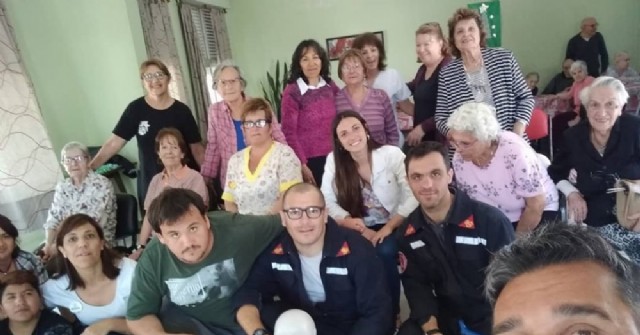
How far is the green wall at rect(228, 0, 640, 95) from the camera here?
636cm

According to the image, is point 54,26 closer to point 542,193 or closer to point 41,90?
point 41,90

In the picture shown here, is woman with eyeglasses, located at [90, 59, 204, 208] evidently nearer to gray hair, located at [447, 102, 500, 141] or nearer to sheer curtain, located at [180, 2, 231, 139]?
gray hair, located at [447, 102, 500, 141]

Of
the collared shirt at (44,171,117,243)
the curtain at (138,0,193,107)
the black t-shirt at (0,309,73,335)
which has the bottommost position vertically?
the black t-shirt at (0,309,73,335)

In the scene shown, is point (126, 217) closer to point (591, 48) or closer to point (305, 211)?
point (305, 211)

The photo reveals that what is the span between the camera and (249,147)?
2.59 m

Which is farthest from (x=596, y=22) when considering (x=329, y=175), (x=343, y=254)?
(x=343, y=254)

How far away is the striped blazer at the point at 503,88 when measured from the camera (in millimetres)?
2475

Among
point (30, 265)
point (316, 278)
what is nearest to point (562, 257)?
point (316, 278)

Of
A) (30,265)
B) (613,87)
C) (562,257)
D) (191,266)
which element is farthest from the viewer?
(30,265)

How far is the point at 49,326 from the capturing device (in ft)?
6.62

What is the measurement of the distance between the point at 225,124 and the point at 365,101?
0.89 meters

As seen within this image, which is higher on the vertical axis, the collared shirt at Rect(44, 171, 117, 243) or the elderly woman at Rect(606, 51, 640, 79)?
the elderly woman at Rect(606, 51, 640, 79)

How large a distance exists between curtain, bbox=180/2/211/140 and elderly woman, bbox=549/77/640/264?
4147mm

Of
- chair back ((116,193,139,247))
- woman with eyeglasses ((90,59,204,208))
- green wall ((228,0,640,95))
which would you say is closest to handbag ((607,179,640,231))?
woman with eyeglasses ((90,59,204,208))
